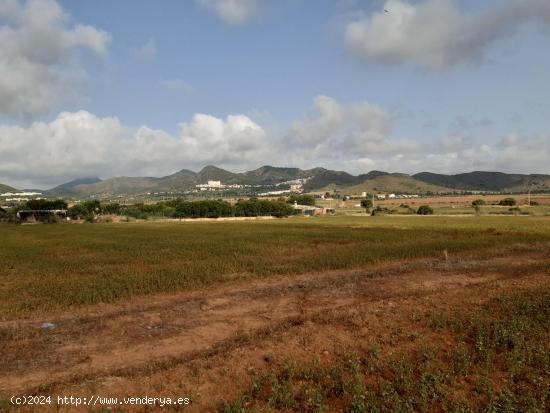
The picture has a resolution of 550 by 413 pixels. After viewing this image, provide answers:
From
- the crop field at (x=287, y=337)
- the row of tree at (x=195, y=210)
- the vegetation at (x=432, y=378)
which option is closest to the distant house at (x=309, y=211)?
the row of tree at (x=195, y=210)

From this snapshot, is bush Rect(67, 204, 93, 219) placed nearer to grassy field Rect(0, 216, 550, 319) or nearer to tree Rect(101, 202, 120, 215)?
tree Rect(101, 202, 120, 215)

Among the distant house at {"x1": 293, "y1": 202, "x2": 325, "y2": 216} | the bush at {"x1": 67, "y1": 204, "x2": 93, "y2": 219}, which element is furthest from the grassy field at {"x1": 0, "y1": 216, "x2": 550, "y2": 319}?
the distant house at {"x1": 293, "y1": 202, "x2": 325, "y2": 216}

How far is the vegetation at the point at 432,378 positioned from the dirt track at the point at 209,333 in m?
1.02

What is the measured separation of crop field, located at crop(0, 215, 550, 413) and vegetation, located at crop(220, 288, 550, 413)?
0.04m

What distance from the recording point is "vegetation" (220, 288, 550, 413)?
8344mm

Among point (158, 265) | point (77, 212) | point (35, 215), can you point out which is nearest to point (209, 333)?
point (158, 265)

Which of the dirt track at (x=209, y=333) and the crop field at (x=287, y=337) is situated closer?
the crop field at (x=287, y=337)

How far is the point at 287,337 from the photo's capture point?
41.1 feet

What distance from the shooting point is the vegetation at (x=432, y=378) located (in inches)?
328

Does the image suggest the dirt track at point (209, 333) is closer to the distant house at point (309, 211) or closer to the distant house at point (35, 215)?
the distant house at point (35, 215)

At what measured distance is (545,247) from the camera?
39906mm

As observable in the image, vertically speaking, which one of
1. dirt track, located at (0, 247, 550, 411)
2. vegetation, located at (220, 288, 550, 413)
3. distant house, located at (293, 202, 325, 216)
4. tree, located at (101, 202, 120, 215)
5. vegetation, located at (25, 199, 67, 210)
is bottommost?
distant house, located at (293, 202, 325, 216)

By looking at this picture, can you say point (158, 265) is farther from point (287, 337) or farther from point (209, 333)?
point (287, 337)

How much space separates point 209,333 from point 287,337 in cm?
289
